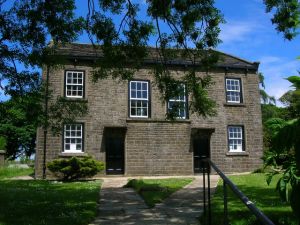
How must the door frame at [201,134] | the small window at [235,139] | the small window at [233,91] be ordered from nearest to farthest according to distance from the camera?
the door frame at [201,134], the small window at [235,139], the small window at [233,91]

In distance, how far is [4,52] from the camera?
33.7ft

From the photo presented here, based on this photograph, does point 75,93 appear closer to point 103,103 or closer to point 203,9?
point 103,103

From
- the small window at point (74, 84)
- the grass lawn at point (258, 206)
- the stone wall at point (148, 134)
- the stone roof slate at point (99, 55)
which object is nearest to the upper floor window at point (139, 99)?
the stone wall at point (148, 134)

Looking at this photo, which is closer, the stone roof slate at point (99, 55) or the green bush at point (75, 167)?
the green bush at point (75, 167)

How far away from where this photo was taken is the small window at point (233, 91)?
81.8 ft

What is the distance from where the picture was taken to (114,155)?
888 inches

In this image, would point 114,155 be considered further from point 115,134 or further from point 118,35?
point 118,35

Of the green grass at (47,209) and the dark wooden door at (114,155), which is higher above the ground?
the dark wooden door at (114,155)

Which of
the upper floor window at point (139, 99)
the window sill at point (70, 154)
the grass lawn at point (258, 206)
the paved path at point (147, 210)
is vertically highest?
the upper floor window at point (139, 99)

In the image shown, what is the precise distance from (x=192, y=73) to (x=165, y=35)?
1.31m

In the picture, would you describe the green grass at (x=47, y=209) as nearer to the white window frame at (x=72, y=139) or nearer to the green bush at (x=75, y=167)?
the green bush at (x=75, y=167)

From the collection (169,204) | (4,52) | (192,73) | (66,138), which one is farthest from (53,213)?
(66,138)

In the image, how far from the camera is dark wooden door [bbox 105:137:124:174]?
73.6ft

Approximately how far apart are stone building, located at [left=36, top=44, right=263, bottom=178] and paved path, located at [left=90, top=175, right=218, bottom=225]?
9.84 metres
